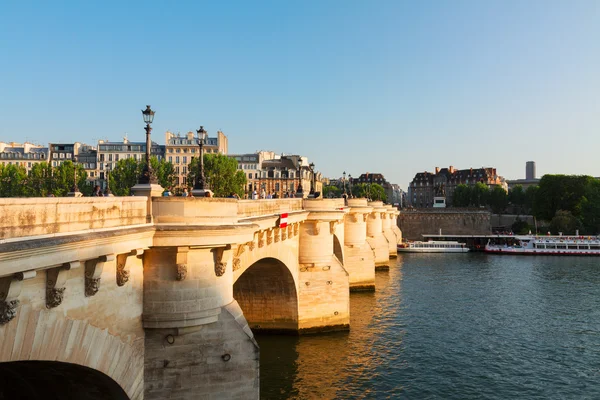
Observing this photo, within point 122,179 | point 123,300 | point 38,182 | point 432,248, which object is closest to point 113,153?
point 122,179

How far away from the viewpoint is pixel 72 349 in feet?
32.2

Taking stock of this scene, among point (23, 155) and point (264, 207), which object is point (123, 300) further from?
point (23, 155)

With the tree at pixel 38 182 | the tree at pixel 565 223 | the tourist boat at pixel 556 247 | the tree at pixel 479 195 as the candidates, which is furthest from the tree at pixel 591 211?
the tree at pixel 38 182

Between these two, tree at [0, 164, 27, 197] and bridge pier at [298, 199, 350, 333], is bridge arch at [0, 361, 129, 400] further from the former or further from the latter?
tree at [0, 164, 27, 197]

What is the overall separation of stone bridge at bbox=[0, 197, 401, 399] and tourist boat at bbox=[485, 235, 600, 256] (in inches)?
3162

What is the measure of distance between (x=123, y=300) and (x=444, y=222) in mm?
112876

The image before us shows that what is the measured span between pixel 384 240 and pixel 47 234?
63316 mm

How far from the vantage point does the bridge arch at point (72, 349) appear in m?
8.48

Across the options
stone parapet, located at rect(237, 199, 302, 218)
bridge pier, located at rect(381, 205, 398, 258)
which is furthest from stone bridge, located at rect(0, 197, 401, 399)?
bridge pier, located at rect(381, 205, 398, 258)

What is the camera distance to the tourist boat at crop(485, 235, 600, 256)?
8694 cm

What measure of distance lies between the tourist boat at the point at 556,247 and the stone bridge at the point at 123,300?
80314 millimetres

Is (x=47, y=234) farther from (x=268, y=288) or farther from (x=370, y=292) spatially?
(x=370, y=292)

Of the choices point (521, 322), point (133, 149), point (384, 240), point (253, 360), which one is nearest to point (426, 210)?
point (384, 240)

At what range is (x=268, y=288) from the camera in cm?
3098
